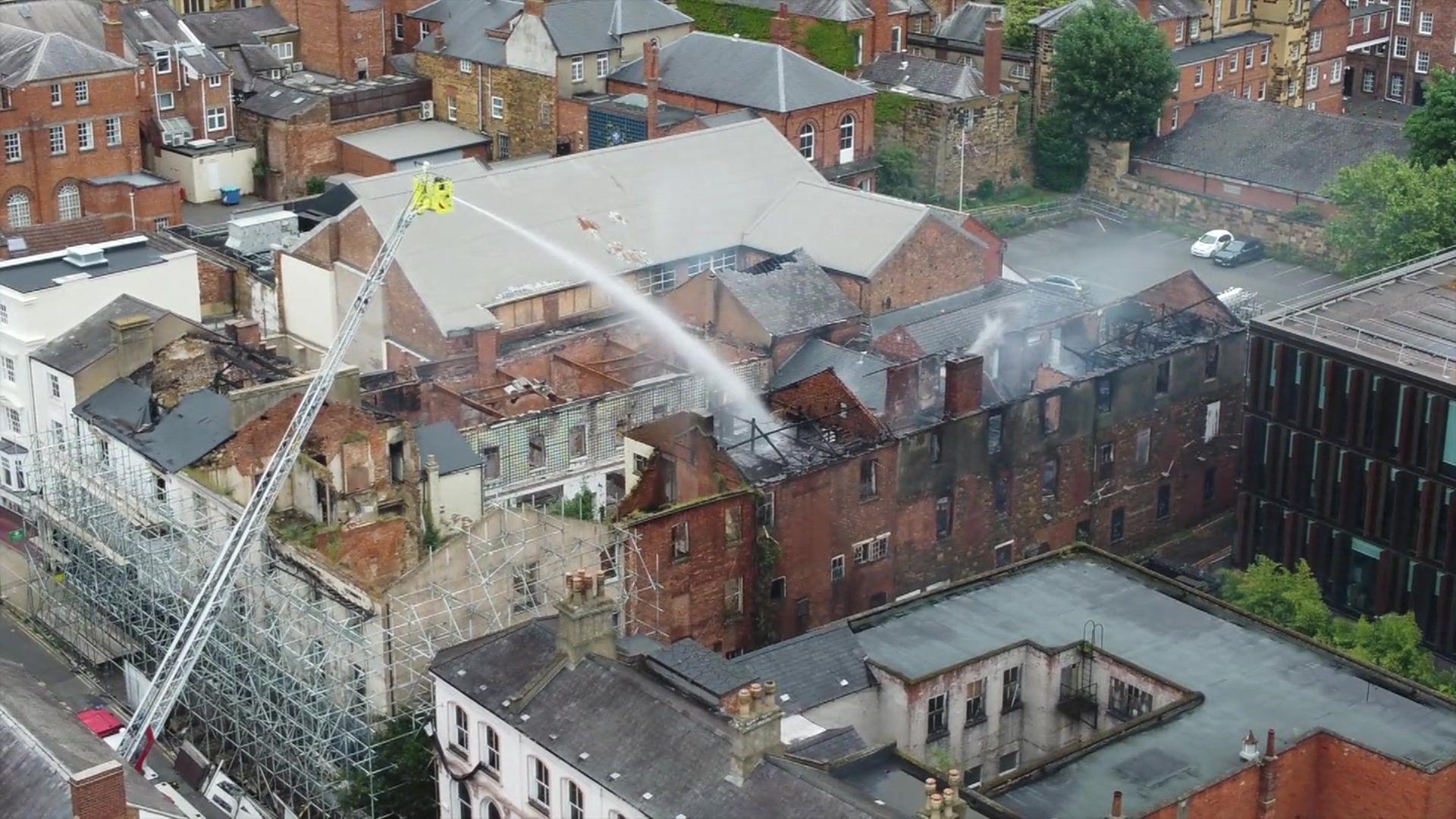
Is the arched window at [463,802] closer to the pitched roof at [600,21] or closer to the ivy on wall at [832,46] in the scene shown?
the pitched roof at [600,21]

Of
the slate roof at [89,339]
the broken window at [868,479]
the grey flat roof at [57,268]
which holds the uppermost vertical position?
the grey flat roof at [57,268]

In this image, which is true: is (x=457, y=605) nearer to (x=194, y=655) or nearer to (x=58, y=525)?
(x=194, y=655)

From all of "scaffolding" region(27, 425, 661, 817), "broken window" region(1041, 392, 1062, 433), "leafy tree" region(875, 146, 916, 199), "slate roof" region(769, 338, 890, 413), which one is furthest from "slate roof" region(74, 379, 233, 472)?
"leafy tree" region(875, 146, 916, 199)

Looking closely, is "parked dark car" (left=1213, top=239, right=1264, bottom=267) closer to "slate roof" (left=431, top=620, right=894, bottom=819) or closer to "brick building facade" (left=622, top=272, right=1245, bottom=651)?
"brick building facade" (left=622, top=272, right=1245, bottom=651)

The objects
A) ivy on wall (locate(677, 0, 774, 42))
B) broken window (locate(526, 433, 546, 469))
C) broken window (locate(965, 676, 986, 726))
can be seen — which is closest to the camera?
broken window (locate(965, 676, 986, 726))

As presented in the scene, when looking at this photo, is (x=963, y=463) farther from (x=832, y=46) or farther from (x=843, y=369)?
(x=832, y=46)

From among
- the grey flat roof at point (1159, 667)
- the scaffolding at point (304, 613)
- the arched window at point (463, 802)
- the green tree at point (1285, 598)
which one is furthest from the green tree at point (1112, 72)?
the arched window at point (463, 802)
